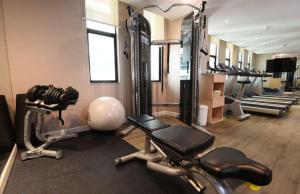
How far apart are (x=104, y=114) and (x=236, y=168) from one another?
220 centimetres

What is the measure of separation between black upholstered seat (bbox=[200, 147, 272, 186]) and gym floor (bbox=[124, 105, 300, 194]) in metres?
0.85

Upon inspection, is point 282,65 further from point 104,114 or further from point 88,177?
point 88,177

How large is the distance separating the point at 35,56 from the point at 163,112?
303 cm

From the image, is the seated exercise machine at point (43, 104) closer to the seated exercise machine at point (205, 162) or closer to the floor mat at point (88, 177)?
the floor mat at point (88, 177)

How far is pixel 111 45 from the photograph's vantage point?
3566 mm

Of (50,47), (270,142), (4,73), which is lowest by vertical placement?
(270,142)

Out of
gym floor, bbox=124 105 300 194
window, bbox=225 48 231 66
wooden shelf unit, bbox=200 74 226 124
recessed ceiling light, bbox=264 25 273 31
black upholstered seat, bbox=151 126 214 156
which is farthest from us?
window, bbox=225 48 231 66

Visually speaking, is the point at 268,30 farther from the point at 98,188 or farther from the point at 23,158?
the point at 23,158

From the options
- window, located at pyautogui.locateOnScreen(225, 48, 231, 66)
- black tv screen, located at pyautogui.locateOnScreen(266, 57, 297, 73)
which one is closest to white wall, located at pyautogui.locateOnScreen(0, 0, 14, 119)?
window, located at pyautogui.locateOnScreen(225, 48, 231, 66)

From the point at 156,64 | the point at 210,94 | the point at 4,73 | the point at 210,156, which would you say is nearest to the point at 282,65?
the point at 210,94

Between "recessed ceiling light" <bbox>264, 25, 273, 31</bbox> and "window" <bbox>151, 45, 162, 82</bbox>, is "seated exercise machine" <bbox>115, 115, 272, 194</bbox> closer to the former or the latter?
"window" <bbox>151, 45, 162, 82</bbox>

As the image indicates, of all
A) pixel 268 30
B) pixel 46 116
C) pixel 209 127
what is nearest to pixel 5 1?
pixel 46 116

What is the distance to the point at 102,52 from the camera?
3.49 meters

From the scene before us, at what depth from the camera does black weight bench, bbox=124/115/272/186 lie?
2.77ft
